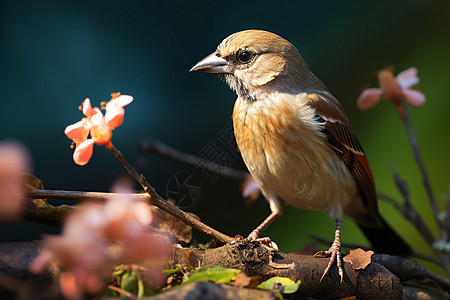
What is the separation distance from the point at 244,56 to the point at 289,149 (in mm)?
489

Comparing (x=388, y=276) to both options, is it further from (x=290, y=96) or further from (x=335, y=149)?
(x=290, y=96)

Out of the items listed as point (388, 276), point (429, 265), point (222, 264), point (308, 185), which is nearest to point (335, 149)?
point (308, 185)

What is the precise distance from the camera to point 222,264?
1321 mm

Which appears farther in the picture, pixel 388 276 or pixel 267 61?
pixel 267 61

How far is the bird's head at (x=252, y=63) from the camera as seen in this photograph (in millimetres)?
2072

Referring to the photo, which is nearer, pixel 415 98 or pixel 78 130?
pixel 78 130

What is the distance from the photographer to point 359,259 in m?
1.52

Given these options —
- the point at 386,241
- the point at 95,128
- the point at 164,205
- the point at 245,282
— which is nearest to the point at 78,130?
the point at 95,128

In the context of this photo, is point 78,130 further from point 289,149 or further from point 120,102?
point 289,149

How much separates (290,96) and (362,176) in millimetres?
563

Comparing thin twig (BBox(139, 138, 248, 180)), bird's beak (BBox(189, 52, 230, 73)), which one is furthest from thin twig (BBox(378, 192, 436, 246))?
bird's beak (BBox(189, 52, 230, 73))

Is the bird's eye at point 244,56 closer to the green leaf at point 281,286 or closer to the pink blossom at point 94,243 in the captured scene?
the green leaf at point 281,286

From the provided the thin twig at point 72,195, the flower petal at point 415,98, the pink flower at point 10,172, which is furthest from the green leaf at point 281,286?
the flower petal at point 415,98

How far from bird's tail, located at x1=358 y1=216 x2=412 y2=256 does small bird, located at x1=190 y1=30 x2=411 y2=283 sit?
32 centimetres
